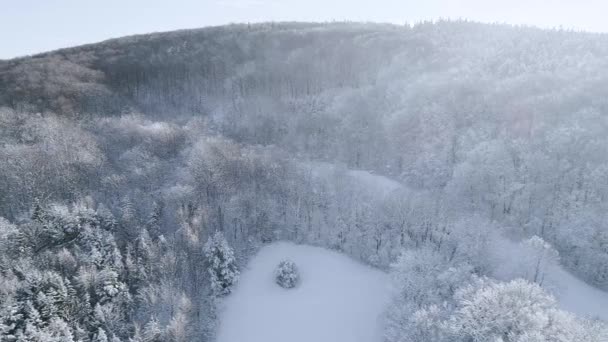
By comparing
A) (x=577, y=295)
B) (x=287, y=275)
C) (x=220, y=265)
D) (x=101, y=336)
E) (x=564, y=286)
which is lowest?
(x=577, y=295)

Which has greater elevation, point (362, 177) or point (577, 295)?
point (362, 177)

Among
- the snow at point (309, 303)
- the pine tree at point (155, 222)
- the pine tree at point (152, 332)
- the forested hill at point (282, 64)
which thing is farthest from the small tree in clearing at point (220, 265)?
the forested hill at point (282, 64)

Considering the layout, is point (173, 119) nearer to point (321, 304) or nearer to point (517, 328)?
point (321, 304)

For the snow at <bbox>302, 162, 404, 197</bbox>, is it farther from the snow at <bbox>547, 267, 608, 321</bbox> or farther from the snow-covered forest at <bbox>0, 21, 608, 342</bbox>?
the snow at <bbox>547, 267, 608, 321</bbox>

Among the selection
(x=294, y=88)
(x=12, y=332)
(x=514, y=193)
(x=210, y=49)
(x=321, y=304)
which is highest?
(x=210, y=49)

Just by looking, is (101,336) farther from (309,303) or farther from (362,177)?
(362,177)

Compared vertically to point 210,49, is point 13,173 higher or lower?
lower

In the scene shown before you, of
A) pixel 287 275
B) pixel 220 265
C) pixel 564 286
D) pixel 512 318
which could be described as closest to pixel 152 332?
pixel 220 265

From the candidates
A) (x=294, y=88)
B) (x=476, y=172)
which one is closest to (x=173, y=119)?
(x=294, y=88)
